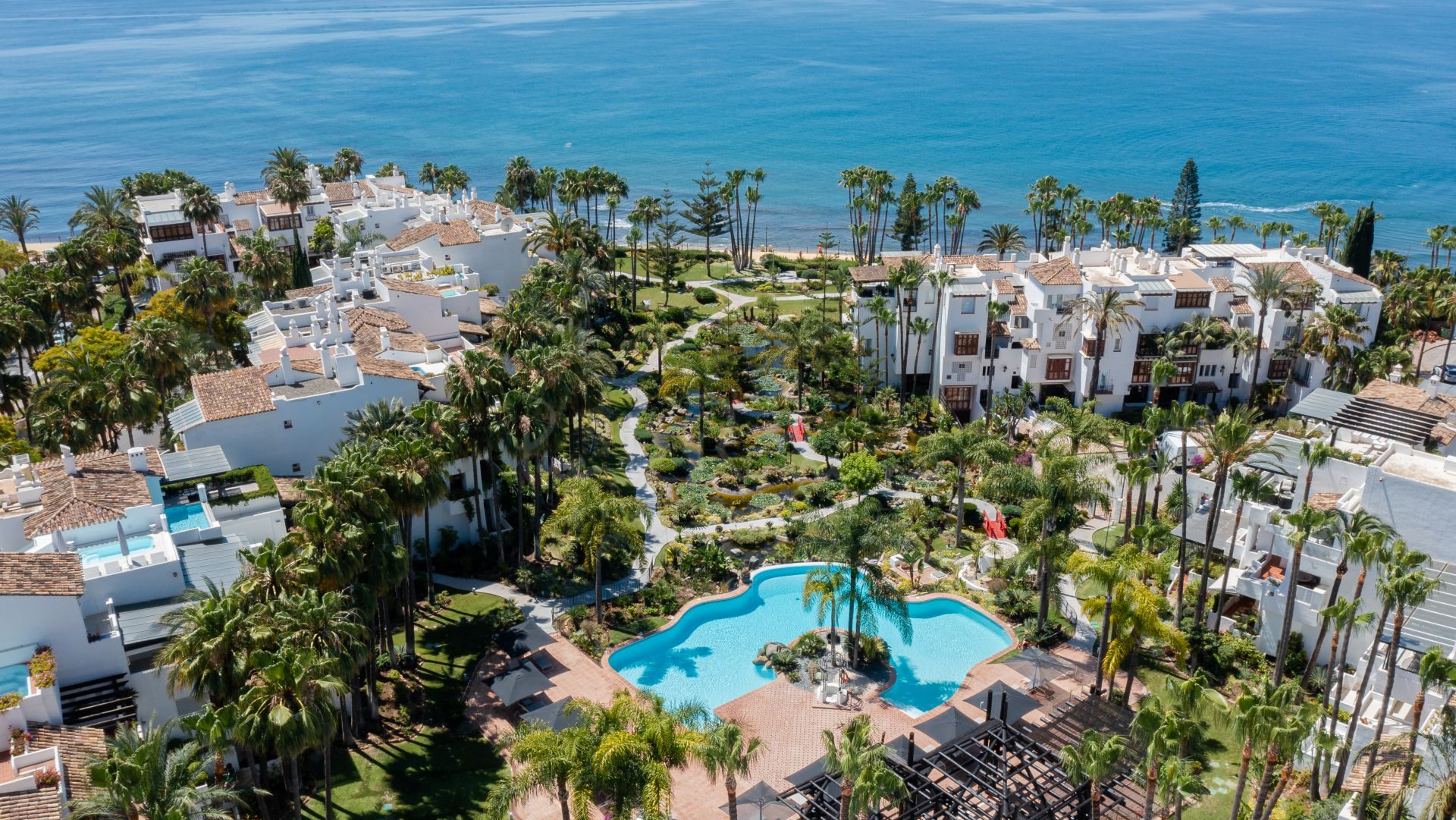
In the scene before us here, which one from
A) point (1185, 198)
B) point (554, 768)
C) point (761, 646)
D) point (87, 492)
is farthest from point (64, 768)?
point (1185, 198)

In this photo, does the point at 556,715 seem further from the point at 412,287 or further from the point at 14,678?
the point at 412,287

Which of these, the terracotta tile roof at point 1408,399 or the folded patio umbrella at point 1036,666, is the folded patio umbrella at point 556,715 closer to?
the folded patio umbrella at point 1036,666

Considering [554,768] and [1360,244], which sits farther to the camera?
[1360,244]

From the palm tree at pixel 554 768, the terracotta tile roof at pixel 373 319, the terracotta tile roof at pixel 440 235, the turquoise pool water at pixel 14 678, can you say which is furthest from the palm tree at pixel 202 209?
the palm tree at pixel 554 768

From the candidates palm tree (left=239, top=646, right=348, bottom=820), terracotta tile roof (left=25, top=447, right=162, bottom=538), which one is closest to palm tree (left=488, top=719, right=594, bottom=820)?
palm tree (left=239, top=646, right=348, bottom=820)

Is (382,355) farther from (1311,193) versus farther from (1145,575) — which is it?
(1311,193)
